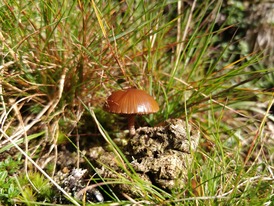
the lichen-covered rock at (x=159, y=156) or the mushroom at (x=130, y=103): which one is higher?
the mushroom at (x=130, y=103)

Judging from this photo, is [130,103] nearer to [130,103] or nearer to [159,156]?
[130,103]

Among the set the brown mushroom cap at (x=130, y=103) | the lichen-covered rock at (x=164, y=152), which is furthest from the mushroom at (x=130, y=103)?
the lichen-covered rock at (x=164, y=152)

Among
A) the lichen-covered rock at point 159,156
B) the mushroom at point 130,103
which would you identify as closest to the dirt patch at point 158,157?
the lichen-covered rock at point 159,156

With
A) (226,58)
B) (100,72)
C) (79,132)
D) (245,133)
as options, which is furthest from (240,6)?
(79,132)

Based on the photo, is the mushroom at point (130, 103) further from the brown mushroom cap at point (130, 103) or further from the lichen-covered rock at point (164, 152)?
the lichen-covered rock at point (164, 152)

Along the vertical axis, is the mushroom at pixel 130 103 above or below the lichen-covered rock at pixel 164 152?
above

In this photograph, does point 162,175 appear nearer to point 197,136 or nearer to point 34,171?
point 197,136

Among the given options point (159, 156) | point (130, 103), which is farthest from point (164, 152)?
point (130, 103)

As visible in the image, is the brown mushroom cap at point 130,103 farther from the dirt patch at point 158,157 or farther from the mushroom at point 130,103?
the dirt patch at point 158,157
